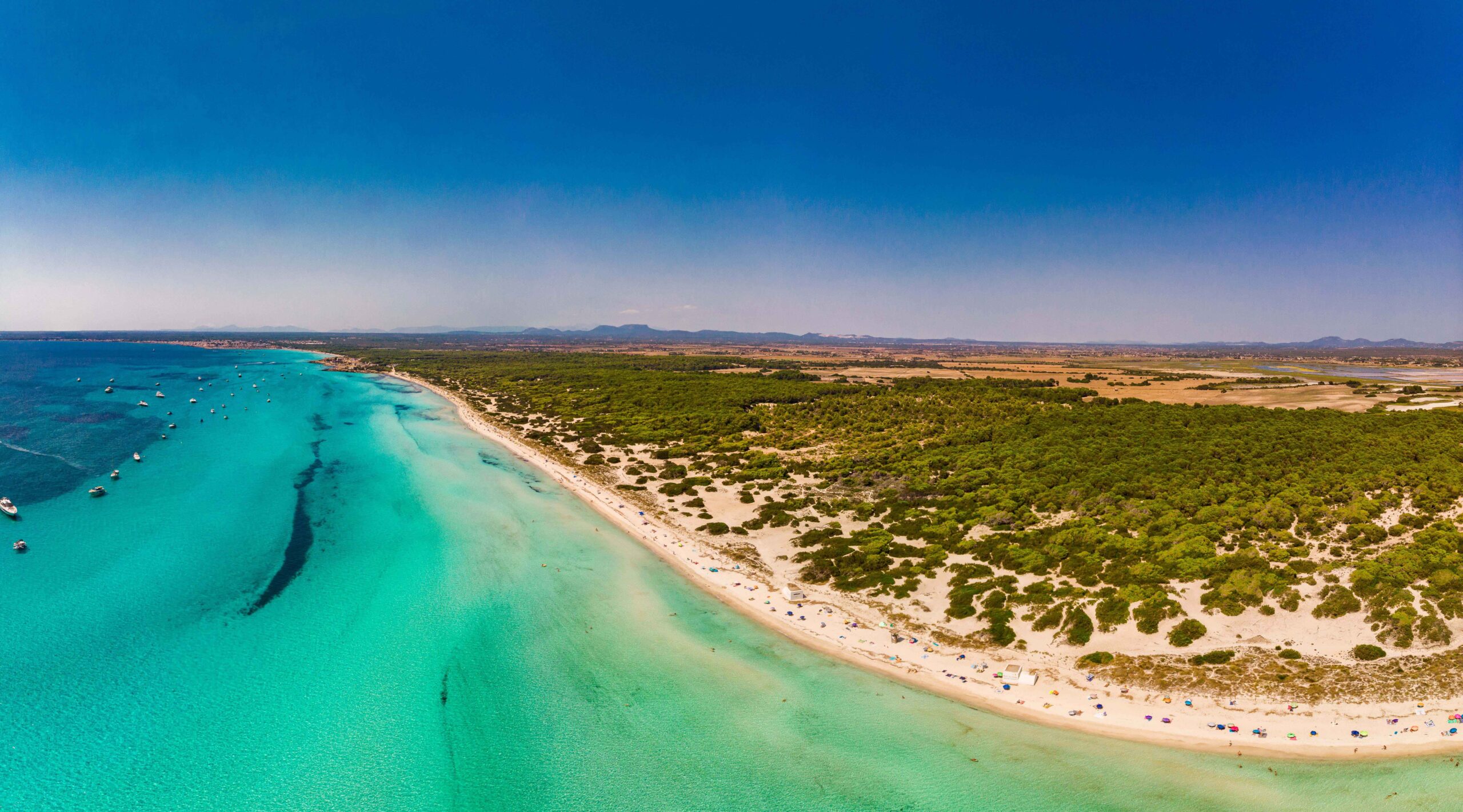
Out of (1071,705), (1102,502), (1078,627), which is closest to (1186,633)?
(1078,627)

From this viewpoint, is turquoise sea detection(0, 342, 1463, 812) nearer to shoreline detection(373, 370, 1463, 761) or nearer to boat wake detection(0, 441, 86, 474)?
shoreline detection(373, 370, 1463, 761)

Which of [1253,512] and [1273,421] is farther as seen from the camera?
[1273,421]

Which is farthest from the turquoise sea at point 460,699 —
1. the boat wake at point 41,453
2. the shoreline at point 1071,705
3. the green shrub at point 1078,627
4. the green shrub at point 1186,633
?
the boat wake at point 41,453

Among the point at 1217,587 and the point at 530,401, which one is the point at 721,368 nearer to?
the point at 530,401

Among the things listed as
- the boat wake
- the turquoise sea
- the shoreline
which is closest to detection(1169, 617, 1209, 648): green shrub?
the shoreline

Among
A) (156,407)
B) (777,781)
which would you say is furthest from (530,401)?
(777,781)

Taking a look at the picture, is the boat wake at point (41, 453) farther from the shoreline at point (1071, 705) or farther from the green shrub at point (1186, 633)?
the green shrub at point (1186, 633)
